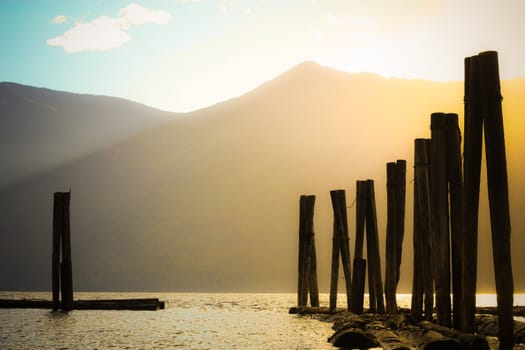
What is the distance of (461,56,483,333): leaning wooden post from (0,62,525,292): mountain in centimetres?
12289

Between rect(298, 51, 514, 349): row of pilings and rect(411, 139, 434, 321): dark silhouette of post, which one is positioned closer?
rect(298, 51, 514, 349): row of pilings

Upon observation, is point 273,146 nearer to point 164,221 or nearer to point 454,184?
point 164,221

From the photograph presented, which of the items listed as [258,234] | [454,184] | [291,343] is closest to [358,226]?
[291,343]

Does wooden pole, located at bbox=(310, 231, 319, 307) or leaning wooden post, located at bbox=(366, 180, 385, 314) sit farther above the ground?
leaning wooden post, located at bbox=(366, 180, 385, 314)

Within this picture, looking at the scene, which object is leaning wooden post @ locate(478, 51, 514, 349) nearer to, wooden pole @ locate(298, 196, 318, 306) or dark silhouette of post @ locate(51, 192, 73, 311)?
wooden pole @ locate(298, 196, 318, 306)

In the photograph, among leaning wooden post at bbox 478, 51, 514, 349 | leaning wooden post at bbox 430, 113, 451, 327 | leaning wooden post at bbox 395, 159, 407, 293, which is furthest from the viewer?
leaning wooden post at bbox 395, 159, 407, 293

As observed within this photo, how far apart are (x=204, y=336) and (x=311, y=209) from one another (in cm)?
733

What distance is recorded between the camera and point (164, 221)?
15400cm

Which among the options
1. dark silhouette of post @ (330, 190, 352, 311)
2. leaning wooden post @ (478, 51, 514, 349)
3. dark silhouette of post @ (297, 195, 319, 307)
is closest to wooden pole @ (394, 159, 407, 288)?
dark silhouette of post @ (330, 190, 352, 311)

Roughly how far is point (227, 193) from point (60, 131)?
5855 centimetres

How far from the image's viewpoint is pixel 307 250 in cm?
2661

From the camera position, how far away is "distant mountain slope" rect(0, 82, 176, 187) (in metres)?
176

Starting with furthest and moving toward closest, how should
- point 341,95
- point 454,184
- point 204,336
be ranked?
1. point 341,95
2. point 204,336
3. point 454,184

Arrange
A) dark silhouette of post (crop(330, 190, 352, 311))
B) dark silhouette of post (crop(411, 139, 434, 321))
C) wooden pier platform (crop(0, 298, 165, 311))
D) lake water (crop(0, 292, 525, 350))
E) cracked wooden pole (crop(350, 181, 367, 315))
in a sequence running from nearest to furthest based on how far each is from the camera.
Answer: dark silhouette of post (crop(411, 139, 434, 321)) < lake water (crop(0, 292, 525, 350)) < cracked wooden pole (crop(350, 181, 367, 315)) < dark silhouette of post (crop(330, 190, 352, 311)) < wooden pier platform (crop(0, 298, 165, 311))
